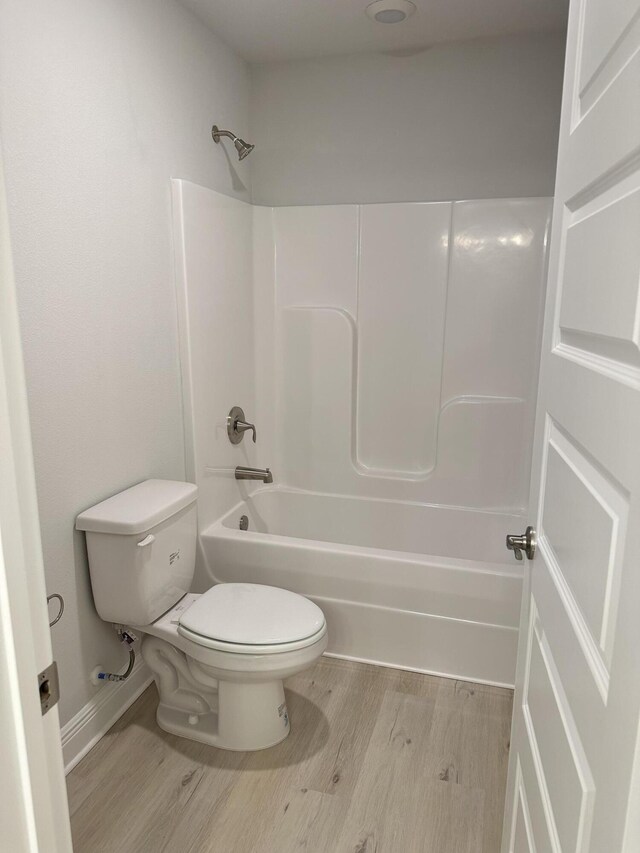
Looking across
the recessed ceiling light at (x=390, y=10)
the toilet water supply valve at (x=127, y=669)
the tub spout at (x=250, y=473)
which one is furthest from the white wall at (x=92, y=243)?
the recessed ceiling light at (x=390, y=10)

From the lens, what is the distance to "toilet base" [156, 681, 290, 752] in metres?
1.98

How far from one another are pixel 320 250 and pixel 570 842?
2.59m

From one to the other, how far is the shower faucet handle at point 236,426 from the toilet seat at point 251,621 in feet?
2.72

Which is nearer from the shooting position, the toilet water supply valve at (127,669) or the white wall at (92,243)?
the white wall at (92,243)

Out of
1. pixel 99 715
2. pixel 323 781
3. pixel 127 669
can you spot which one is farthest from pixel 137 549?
pixel 323 781

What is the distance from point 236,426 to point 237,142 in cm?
125

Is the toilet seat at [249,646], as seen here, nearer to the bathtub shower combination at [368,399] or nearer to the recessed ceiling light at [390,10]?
the bathtub shower combination at [368,399]

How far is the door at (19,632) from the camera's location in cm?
67

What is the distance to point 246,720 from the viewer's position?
1986 millimetres

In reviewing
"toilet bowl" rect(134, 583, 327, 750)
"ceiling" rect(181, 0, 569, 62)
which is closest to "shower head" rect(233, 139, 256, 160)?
"ceiling" rect(181, 0, 569, 62)

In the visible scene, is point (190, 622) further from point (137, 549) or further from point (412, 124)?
point (412, 124)

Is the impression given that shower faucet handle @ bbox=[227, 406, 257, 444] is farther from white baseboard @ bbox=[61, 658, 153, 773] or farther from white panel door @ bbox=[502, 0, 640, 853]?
white panel door @ bbox=[502, 0, 640, 853]

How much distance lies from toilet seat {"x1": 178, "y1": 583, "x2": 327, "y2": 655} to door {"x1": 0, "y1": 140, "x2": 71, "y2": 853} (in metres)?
1.07

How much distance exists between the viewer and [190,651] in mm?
1942
